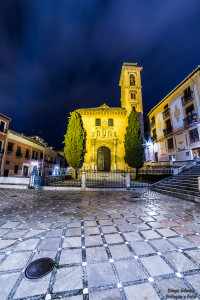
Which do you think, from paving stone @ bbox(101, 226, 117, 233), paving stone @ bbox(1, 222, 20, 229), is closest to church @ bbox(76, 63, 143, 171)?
paving stone @ bbox(1, 222, 20, 229)

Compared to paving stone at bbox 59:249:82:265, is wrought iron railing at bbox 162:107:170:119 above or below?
above

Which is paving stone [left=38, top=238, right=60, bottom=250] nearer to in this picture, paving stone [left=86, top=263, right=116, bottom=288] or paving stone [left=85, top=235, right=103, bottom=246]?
paving stone [left=85, top=235, right=103, bottom=246]

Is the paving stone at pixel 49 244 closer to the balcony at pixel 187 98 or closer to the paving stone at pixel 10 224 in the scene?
the paving stone at pixel 10 224

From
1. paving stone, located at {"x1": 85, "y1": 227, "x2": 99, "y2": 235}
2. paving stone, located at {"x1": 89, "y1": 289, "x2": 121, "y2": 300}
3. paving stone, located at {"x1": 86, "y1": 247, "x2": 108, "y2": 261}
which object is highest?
paving stone, located at {"x1": 89, "y1": 289, "x2": 121, "y2": 300}

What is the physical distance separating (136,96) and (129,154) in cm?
1295

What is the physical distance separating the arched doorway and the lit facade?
9.91 metres

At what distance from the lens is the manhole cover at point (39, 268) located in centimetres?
179

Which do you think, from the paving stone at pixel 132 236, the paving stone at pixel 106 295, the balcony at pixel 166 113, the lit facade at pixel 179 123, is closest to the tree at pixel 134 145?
the lit facade at pixel 179 123

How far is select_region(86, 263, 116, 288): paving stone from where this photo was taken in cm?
167

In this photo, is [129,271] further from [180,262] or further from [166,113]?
[166,113]

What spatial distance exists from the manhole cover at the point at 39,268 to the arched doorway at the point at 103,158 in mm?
19385

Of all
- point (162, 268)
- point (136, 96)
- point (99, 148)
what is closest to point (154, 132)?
point (136, 96)

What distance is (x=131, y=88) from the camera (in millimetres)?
24719

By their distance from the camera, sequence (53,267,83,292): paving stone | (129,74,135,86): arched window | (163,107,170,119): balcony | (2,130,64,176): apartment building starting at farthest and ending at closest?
(129,74,135,86): arched window
(163,107,170,119): balcony
(2,130,64,176): apartment building
(53,267,83,292): paving stone
